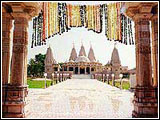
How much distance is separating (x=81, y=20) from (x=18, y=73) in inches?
117

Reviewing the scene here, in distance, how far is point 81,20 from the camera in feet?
23.0

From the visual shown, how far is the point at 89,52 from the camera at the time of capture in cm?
6306

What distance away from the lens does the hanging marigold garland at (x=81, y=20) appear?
22.2 feet

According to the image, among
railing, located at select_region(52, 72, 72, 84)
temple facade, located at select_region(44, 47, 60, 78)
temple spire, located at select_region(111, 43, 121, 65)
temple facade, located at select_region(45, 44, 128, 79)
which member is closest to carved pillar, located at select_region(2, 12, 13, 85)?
railing, located at select_region(52, 72, 72, 84)

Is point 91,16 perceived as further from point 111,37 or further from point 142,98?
point 142,98

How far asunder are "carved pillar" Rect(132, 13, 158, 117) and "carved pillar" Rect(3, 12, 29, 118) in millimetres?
3183

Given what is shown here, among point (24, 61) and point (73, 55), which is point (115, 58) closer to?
point (73, 55)

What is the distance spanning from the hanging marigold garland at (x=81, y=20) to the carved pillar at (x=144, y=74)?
129 centimetres

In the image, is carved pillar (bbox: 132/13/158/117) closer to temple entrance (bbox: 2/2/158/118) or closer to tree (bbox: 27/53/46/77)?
temple entrance (bbox: 2/2/158/118)

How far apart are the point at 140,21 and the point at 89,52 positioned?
57.5 m

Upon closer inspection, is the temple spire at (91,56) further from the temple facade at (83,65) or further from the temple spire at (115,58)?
the temple spire at (115,58)

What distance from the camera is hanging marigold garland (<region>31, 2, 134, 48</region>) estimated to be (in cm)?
678

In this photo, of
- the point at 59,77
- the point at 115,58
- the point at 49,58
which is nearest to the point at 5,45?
the point at 59,77

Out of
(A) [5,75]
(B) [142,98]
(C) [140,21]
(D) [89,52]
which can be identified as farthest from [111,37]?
(D) [89,52]
